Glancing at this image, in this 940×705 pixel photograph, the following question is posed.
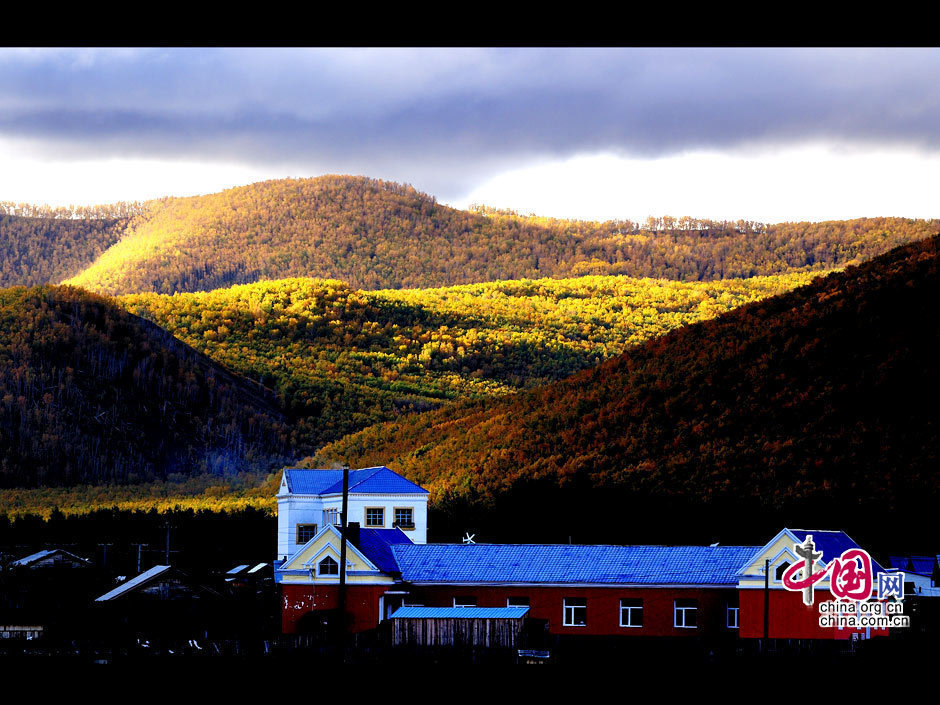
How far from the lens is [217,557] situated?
70375mm

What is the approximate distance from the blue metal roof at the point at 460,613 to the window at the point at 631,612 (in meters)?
5.12

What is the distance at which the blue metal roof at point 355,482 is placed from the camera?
5272 centimetres

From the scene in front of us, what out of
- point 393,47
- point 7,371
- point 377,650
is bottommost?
point 377,650

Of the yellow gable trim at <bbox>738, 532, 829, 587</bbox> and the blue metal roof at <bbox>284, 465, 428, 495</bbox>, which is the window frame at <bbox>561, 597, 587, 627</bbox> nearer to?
the yellow gable trim at <bbox>738, 532, 829, 587</bbox>

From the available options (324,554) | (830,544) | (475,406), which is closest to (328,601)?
(324,554)

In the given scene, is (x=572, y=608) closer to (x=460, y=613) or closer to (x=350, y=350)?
(x=460, y=613)

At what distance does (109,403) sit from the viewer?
126438 mm

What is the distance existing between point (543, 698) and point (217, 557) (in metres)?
57.0

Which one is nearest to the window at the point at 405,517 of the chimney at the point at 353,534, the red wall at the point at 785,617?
the chimney at the point at 353,534

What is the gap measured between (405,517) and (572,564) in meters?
11.8

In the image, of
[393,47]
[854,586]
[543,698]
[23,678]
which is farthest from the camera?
[854,586]

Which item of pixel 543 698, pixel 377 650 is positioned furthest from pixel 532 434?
pixel 543 698
